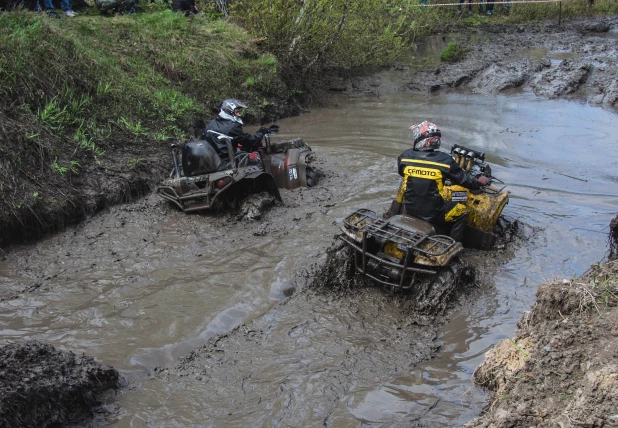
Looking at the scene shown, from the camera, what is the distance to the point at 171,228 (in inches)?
308

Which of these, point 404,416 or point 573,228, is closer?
point 404,416

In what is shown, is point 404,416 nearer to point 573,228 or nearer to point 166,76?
point 573,228

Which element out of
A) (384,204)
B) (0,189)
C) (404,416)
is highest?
(0,189)

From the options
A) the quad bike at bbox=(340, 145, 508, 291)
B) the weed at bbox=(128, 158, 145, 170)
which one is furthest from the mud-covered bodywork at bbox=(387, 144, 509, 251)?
the weed at bbox=(128, 158, 145, 170)

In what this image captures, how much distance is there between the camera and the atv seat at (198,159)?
805cm

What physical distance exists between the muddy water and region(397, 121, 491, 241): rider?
85 centimetres

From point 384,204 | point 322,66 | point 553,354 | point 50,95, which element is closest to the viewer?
point 553,354

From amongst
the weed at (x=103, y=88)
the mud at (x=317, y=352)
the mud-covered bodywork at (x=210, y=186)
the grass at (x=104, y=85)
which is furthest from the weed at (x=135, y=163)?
the mud at (x=317, y=352)

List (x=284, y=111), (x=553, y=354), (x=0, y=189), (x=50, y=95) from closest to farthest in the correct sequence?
(x=553, y=354), (x=0, y=189), (x=50, y=95), (x=284, y=111)

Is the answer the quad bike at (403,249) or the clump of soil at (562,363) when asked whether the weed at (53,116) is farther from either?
the clump of soil at (562,363)

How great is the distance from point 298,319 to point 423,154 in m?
2.34

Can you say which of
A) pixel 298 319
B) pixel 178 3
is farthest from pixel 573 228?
→ pixel 178 3

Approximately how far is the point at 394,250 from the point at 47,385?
11.0 ft

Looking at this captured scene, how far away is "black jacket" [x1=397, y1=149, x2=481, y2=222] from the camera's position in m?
6.20
